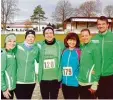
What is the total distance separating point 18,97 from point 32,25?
1.40 metres

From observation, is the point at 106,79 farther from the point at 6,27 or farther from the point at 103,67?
the point at 6,27

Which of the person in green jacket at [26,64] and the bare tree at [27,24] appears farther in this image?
the bare tree at [27,24]

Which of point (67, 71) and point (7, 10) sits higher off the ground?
point (7, 10)

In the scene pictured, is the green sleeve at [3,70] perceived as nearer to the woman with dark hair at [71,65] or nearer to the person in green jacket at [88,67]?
the woman with dark hair at [71,65]

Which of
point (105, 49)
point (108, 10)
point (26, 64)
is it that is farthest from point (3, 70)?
point (108, 10)

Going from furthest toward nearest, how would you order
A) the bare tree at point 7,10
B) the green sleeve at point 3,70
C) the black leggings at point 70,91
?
the bare tree at point 7,10
the black leggings at point 70,91
the green sleeve at point 3,70

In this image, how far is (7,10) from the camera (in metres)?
4.02

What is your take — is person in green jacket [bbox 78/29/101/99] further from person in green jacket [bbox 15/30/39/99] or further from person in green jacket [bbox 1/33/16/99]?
person in green jacket [bbox 1/33/16/99]

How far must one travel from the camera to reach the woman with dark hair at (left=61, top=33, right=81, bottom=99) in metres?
3.23

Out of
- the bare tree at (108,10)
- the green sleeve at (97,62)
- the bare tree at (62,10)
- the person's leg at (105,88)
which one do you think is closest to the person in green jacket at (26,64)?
the green sleeve at (97,62)

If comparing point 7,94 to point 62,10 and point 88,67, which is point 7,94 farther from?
point 62,10

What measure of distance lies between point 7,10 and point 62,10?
33.2 inches

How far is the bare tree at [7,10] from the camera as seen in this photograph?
393 centimetres

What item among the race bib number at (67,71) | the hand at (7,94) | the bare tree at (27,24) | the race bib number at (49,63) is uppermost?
the bare tree at (27,24)
